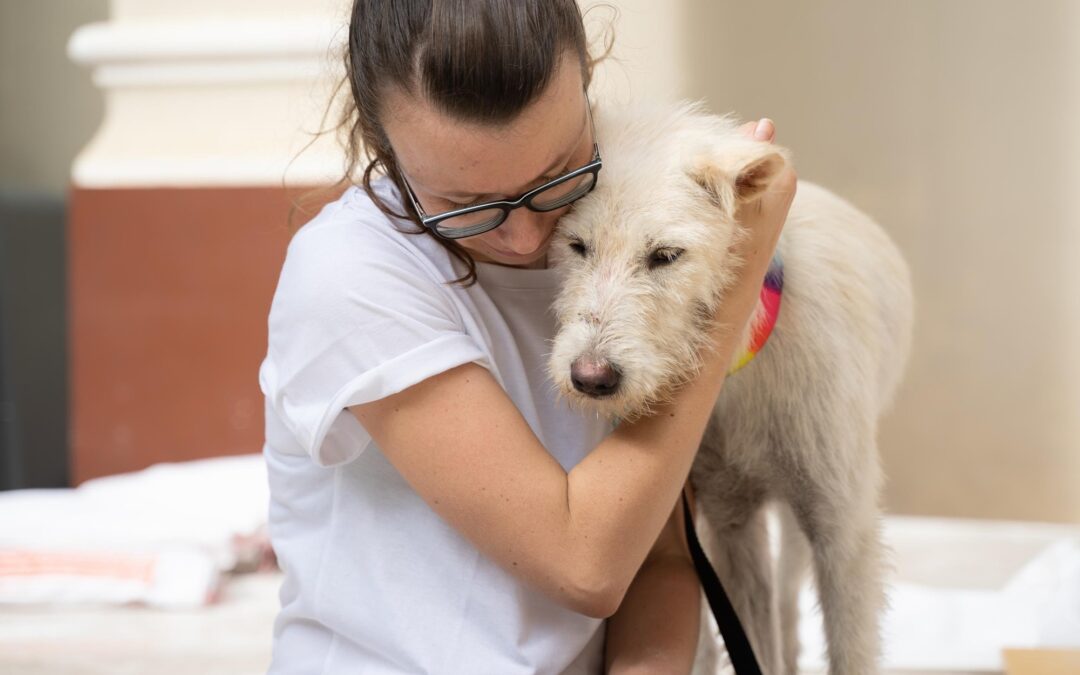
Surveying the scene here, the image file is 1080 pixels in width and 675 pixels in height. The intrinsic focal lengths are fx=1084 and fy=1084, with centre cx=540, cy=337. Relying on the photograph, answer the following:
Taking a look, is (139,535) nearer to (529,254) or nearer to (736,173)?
(529,254)

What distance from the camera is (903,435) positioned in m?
3.90

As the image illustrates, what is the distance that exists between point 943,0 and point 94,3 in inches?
126

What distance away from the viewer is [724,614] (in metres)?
1.52

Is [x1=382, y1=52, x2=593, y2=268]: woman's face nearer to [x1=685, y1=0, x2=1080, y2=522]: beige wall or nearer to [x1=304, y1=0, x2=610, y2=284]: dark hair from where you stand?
[x1=304, y1=0, x2=610, y2=284]: dark hair

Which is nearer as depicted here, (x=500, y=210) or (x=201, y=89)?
(x=500, y=210)

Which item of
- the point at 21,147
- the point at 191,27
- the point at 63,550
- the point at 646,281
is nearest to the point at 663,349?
the point at 646,281

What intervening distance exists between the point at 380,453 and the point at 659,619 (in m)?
0.46

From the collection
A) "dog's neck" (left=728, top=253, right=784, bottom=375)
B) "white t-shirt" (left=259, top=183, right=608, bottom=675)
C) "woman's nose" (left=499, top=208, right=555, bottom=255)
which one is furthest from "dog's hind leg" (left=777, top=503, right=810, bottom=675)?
"woman's nose" (left=499, top=208, right=555, bottom=255)

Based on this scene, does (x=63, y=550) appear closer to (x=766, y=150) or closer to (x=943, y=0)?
(x=766, y=150)

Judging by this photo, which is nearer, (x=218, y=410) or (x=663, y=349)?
(x=663, y=349)

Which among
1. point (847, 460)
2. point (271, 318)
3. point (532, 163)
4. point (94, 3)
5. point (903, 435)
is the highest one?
point (532, 163)

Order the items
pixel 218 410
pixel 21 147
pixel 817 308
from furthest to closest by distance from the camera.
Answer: pixel 21 147, pixel 218 410, pixel 817 308

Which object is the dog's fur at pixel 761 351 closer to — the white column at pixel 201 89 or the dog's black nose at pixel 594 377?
the dog's black nose at pixel 594 377

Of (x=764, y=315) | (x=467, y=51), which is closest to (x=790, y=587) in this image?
(x=764, y=315)
